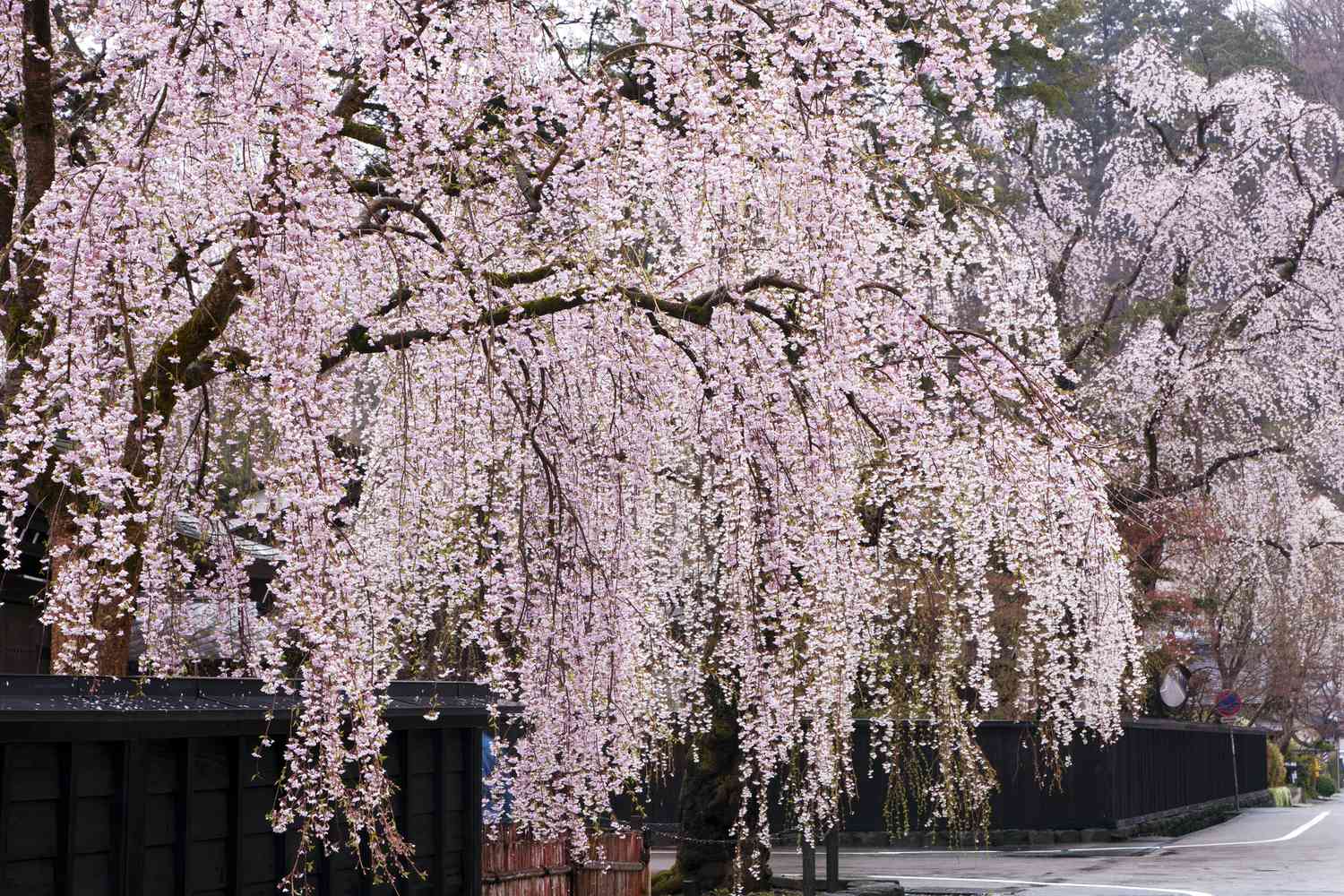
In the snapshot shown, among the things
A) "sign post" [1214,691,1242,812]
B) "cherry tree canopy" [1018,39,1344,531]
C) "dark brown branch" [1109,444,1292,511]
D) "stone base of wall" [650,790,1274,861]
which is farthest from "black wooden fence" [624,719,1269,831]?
"sign post" [1214,691,1242,812]

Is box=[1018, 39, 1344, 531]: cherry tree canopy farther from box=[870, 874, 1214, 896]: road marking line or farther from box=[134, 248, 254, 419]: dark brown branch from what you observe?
box=[134, 248, 254, 419]: dark brown branch

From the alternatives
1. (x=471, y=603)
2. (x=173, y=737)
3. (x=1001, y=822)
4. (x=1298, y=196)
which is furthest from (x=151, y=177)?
(x=1298, y=196)

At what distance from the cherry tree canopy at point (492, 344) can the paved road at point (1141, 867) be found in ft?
21.9

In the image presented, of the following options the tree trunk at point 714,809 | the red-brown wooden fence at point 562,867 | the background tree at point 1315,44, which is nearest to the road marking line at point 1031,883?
the tree trunk at point 714,809

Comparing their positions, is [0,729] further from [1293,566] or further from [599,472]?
[1293,566]

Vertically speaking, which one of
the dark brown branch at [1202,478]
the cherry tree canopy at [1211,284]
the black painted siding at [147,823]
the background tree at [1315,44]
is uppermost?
the background tree at [1315,44]

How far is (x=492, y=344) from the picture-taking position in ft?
23.2

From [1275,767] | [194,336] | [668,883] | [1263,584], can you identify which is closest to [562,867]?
[668,883]

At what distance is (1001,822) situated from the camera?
21.4 metres

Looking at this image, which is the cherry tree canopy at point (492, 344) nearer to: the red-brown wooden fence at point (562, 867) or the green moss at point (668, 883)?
the red-brown wooden fence at point (562, 867)

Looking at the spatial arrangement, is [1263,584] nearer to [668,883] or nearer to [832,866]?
[832,866]

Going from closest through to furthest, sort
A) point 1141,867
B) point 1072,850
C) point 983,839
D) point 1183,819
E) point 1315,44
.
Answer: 1. point 1141,867
2. point 1072,850
3. point 983,839
4. point 1183,819
5. point 1315,44

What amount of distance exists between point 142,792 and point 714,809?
9.08 metres

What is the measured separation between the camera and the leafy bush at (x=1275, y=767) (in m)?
38.5
